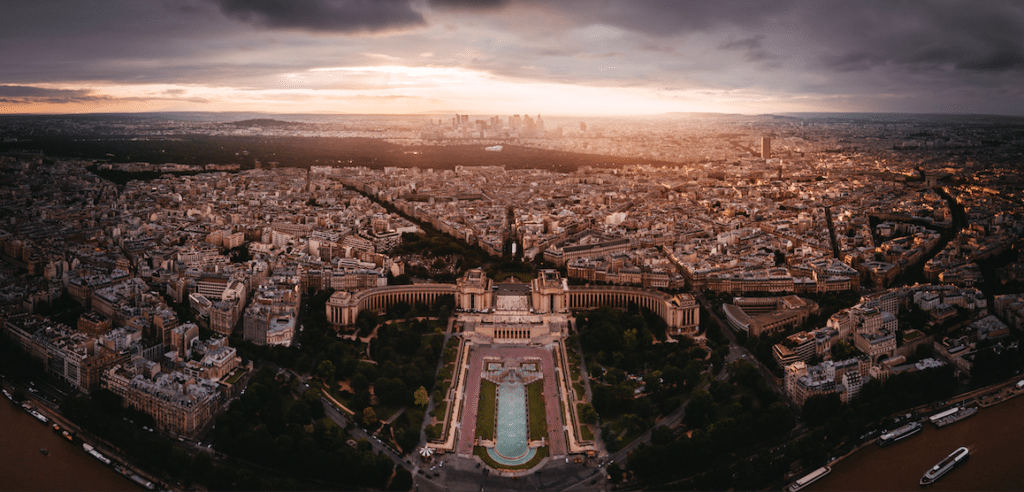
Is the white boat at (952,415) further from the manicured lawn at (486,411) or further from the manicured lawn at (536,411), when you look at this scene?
the manicured lawn at (486,411)

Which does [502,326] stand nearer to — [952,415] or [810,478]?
[810,478]

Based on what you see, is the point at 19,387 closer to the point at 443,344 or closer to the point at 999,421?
the point at 443,344

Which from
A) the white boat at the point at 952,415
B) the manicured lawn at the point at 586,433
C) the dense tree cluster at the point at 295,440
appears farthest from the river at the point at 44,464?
the white boat at the point at 952,415

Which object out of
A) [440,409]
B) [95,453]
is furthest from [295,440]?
[95,453]

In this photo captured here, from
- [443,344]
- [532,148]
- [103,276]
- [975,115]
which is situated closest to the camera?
[443,344]

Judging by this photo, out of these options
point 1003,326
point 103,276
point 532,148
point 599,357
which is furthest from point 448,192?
point 532,148

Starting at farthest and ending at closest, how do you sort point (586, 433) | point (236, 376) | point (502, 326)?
point (502, 326)
point (236, 376)
point (586, 433)
